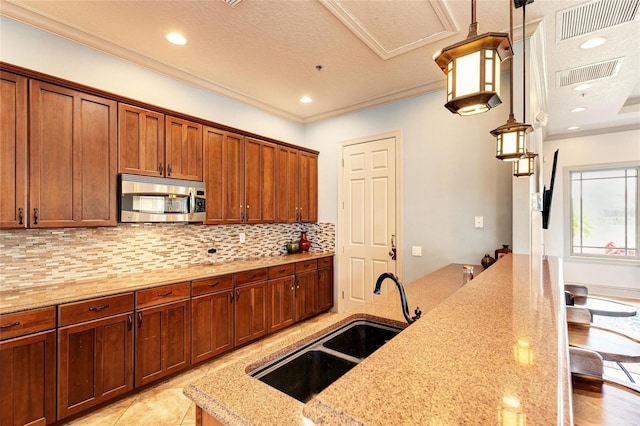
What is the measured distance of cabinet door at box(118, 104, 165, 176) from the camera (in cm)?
252

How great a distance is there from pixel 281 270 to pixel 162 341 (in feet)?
4.78

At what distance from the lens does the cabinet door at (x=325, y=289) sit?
4.16 m

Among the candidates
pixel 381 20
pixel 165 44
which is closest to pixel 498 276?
pixel 381 20

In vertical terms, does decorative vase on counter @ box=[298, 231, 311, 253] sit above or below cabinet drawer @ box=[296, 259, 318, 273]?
above

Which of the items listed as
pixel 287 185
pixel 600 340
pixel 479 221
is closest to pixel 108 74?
pixel 287 185

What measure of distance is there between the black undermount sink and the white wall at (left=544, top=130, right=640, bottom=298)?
5691mm

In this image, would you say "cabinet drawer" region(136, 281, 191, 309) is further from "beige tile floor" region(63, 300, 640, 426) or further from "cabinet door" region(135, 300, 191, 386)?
"beige tile floor" region(63, 300, 640, 426)

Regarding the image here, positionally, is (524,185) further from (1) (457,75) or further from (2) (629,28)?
(1) (457,75)

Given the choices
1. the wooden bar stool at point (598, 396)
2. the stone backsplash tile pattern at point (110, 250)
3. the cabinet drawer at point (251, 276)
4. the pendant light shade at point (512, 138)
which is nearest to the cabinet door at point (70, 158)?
the stone backsplash tile pattern at point (110, 250)

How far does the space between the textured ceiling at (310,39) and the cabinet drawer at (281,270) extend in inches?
86.1

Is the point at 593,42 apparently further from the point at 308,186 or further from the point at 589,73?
Answer: the point at 308,186

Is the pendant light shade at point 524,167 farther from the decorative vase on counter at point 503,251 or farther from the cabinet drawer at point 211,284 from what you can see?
the cabinet drawer at point 211,284

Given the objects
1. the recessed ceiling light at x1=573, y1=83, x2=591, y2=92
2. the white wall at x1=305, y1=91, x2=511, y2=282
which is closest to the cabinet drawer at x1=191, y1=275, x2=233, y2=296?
the white wall at x1=305, y1=91, x2=511, y2=282

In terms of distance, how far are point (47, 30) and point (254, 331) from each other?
3.27 metres
